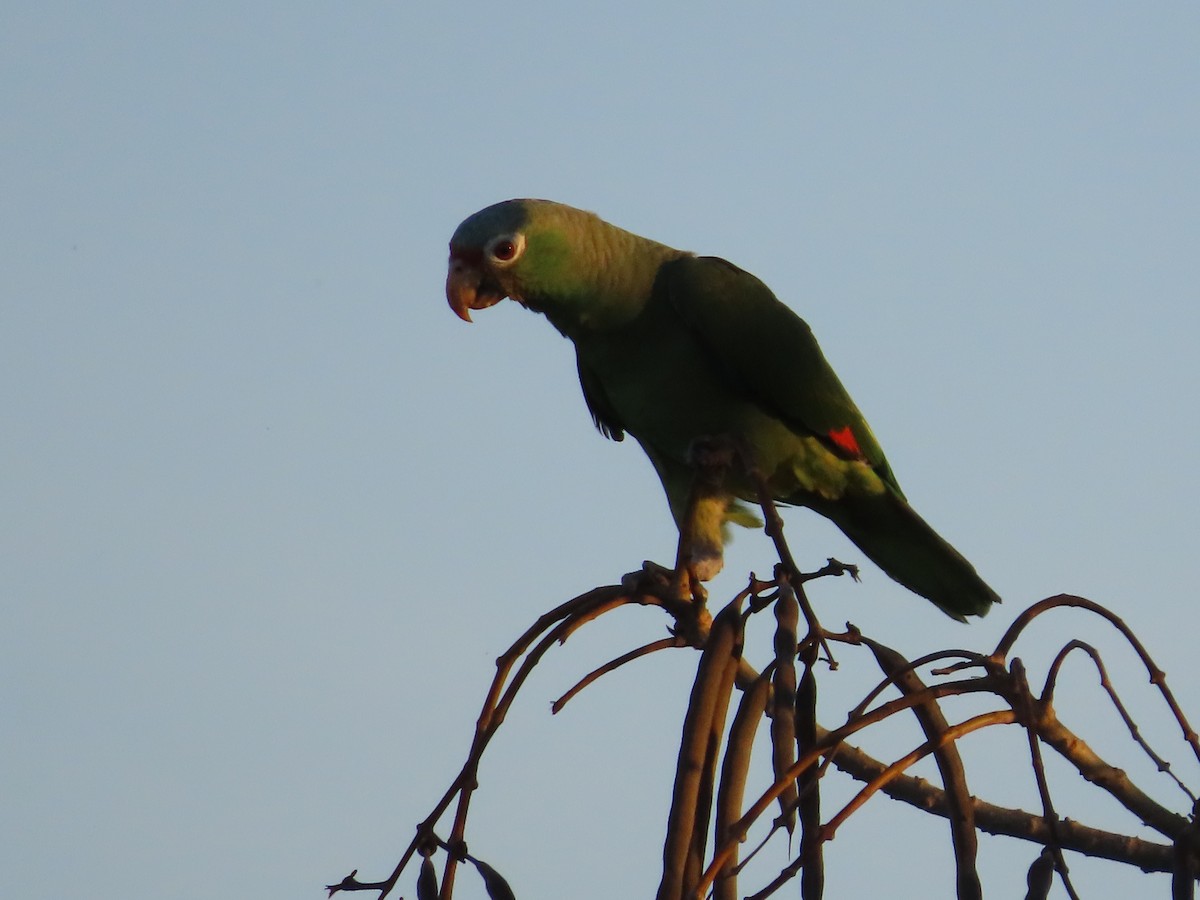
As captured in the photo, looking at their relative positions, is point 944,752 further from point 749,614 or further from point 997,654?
point 749,614

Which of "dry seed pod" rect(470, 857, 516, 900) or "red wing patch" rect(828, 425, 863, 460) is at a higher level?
"red wing patch" rect(828, 425, 863, 460)

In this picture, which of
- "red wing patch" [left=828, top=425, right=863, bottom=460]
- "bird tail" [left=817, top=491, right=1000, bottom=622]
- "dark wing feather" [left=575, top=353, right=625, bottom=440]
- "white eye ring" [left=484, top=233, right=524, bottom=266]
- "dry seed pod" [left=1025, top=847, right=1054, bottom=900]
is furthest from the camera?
"dark wing feather" [left=575, top=353, right=625, bottom=440]

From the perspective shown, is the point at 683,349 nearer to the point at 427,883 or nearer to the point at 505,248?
the point at 505,248

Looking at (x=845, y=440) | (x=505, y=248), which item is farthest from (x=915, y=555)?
(x=505, y=248)

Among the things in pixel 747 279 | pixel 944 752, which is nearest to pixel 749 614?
pixel 944 752

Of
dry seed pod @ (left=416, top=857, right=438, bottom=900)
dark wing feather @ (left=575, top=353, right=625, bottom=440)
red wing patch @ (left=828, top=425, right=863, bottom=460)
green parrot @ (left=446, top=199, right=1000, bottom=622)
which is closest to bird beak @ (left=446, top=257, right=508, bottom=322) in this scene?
green parrot @ (left=446, top=199, right=1000, bottom=622)

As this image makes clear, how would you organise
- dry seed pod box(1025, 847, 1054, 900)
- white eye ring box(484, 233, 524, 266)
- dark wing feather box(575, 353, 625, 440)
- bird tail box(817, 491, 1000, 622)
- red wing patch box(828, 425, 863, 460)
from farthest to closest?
dark wing feather box(575, 353, 625, 440)
bird tail box(817, 491, 1000, 622)
red wing patch box(828, 425, 863, 460)
white eye ring box(484, 233, 524, 266)
dry seed pod box(1025, 847, 1054, 900)

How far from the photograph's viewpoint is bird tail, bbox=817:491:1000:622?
14.7ft

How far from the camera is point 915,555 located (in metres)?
4.61

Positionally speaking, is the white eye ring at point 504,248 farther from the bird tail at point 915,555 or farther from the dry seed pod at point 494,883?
the dry seed pod at point 494,883

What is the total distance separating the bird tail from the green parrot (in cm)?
1

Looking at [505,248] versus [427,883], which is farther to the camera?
[505,248]

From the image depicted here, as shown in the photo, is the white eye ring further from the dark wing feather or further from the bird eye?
the dark wing feather

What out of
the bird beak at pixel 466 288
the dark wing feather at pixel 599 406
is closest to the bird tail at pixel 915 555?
the dark wing feather at pixel 599 406
